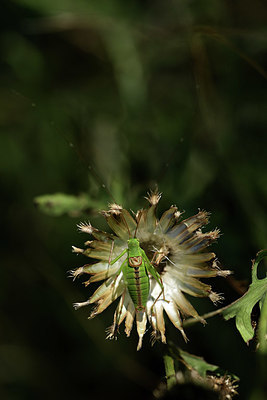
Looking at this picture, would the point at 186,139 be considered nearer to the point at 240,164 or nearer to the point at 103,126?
the point at 240,164

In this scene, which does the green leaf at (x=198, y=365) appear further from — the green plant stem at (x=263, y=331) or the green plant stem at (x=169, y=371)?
the green plant stem at (x=263, y=331)

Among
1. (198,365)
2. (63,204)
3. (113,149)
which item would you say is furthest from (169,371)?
(113,149)

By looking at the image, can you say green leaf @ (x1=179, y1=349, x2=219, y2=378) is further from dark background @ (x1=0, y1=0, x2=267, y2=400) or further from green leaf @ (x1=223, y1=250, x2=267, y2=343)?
dark background @ (x1=0, y1=0, x2=267, y2=400)

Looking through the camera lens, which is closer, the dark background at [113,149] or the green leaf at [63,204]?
the green leaf at [63,204]

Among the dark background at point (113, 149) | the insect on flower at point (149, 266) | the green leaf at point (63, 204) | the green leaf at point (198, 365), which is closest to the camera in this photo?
the insect on flower at point (149, 266)

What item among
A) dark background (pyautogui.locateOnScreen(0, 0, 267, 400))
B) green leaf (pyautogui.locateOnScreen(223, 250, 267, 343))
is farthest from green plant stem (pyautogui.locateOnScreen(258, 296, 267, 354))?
dark background (pyautogui.locateOnScreen(0, 0, 267, 400))

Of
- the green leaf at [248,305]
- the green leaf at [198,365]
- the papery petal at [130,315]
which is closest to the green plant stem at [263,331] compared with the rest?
the green leaf at [248,305]

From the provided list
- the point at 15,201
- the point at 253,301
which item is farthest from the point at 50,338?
the point at 253,301
